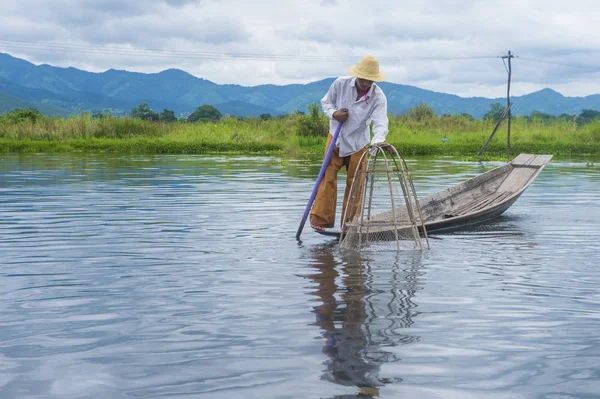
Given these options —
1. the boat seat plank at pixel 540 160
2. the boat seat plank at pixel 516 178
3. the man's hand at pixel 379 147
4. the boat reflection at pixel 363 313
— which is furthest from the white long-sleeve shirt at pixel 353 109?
the boat seat plank at pixel 540 160

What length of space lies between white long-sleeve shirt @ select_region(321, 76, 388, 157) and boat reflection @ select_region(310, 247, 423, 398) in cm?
142

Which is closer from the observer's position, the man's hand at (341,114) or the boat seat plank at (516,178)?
the man's hand at (341,114)

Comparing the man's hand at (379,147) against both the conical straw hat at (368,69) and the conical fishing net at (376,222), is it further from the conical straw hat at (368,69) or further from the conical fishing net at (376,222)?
the conical straw hat at (368,69)

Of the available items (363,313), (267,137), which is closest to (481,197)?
(363,313)

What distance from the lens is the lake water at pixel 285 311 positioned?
356cm

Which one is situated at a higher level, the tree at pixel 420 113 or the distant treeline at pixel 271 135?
the tree at pixel 420 113

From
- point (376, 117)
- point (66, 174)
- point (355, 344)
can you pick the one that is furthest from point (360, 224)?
point (66, 174)

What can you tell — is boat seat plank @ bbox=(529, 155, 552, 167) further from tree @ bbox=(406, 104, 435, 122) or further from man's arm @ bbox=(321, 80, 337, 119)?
tree @ bbox=(406, 104, 435, 122)

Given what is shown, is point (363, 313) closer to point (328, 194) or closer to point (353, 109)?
point (328, 194)

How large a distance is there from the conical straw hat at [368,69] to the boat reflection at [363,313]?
166 centimetres

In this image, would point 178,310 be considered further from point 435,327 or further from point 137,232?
point 137,232

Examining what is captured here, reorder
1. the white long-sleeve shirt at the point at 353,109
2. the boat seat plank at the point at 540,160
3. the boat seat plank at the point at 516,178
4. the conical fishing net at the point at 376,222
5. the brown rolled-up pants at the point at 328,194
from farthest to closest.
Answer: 1. the boat seat plank at the point at 540,160
2. the boat seat plank at the point at 516,178
3. the brown rolled-up pants at the point at 328,194
4. the white long-sleeve shirt at the point at 353,109
5. the conical fishing net at the point at 376,222

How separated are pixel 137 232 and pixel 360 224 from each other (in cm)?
266

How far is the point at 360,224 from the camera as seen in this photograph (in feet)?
23.2
